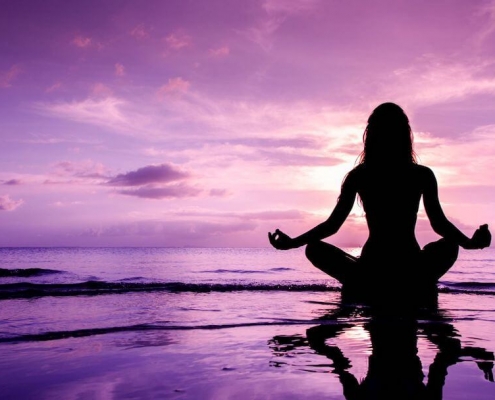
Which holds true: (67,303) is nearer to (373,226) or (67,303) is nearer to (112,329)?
(112,329)

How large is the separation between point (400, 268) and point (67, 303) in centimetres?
617

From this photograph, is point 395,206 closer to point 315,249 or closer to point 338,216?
point 338,216

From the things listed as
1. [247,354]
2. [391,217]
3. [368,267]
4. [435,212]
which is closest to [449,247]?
[435,212]

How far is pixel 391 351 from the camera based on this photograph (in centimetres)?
373

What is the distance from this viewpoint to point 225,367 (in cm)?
323

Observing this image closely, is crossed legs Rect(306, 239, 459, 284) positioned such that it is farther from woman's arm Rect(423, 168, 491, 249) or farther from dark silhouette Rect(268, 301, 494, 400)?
dark silhouette Rect(268, 301, 494, 400)

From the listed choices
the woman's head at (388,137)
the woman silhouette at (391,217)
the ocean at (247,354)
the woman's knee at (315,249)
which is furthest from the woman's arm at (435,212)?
the woman's knee at (315,249)

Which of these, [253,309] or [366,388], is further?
[253,309]

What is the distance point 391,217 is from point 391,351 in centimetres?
166

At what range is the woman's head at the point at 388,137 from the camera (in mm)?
5004

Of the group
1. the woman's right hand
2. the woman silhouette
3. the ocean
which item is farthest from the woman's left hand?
the woman's right hand

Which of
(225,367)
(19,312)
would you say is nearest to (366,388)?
(225,367)

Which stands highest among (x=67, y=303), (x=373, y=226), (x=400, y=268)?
(x=373, y=226)

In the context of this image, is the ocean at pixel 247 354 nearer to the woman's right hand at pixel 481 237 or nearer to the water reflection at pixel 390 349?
the water reflection at pixel 390 349
